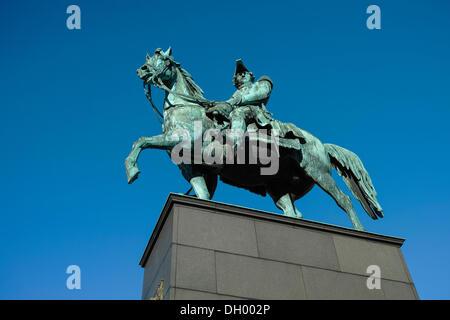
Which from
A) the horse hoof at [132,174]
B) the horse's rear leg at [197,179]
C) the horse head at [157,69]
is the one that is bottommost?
the horse hoof at [132,174]

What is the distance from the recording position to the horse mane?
11750mm

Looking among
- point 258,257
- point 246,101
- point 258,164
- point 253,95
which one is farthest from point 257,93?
point 258,257

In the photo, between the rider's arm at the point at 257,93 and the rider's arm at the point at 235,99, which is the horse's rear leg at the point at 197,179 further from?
the rider's arm at the point at 257,93

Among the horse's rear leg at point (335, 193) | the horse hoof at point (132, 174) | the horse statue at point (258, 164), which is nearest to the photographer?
the horse hoof at point (132, 174)

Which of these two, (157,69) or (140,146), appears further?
(157,69)

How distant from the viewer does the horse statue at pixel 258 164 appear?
1037cm

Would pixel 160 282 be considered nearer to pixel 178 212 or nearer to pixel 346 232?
pixel 178 212

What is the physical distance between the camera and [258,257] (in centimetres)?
834

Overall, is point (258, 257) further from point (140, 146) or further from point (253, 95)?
point (253, 95)

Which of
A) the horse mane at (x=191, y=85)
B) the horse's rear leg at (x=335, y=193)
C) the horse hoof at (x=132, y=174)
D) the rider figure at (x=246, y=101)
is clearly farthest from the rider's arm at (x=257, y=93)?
the horse hoof at (x=132, y=174)

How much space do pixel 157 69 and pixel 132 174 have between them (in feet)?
10.6

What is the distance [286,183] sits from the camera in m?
11.8
